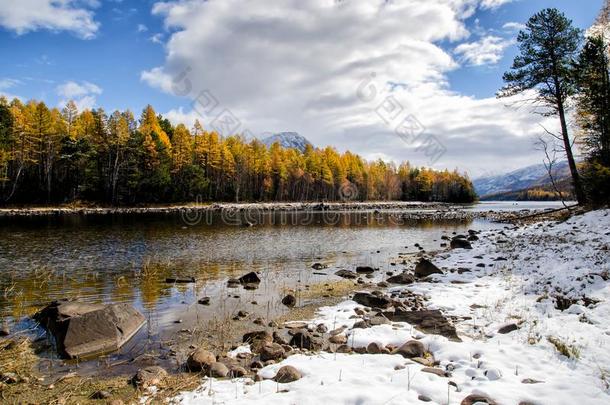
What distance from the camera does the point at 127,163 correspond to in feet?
251

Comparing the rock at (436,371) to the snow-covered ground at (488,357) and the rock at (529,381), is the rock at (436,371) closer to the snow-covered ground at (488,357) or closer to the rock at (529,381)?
the snow-covered ground at (488,357)


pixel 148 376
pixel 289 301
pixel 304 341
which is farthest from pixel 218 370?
pixel 289 301

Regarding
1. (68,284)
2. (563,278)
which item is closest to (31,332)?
(68,284)

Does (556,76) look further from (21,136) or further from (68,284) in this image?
(21,136)

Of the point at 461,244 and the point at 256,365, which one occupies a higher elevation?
the point at 461,244

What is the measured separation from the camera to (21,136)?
2613 inches

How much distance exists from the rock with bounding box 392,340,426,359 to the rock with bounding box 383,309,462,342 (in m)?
1.16

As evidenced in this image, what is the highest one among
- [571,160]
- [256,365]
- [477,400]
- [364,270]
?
[571,160]

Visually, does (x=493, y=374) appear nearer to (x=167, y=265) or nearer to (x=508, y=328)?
(x=508, y=328)

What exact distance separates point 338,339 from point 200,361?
11.6ft

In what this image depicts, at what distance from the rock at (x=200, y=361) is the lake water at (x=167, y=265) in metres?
2.16

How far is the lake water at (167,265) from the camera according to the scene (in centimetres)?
1308

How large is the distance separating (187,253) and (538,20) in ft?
109

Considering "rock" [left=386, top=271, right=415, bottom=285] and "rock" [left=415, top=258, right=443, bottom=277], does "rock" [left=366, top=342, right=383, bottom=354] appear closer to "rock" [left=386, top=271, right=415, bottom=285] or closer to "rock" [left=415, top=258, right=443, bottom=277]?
"rock" [left=386, top=271, right=415, bottom=285]
